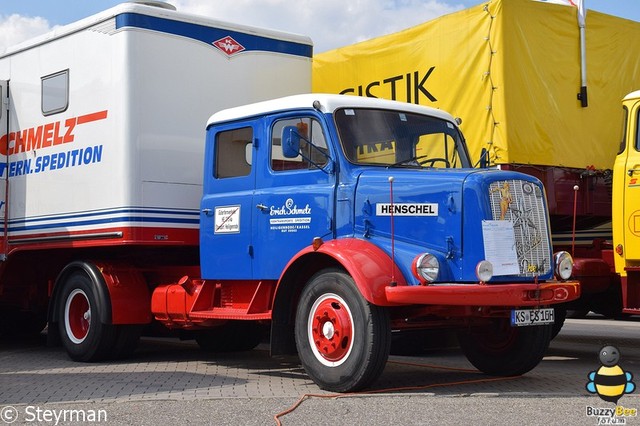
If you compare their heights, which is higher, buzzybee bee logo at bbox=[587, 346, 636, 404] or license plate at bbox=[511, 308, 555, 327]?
license plate at bbox=[511, 308, 555, 327]

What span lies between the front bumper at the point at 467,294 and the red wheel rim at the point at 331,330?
60 cm

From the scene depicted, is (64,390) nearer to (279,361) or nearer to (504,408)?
(279,361)

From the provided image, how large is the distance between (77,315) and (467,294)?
18.4 ft

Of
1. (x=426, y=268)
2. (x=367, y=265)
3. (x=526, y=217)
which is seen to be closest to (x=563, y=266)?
(x=526, y=217)

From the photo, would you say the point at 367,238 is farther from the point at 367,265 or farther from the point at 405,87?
the point at 405,87

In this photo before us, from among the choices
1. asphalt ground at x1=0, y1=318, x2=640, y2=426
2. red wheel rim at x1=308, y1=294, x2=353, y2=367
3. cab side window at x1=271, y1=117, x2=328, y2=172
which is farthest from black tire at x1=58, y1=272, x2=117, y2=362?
red wheel rim at x1=308, y1=294, x2=353, y2=367

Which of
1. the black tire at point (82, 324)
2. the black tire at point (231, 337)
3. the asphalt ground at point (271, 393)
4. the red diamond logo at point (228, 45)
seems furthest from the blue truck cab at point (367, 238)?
the black tire at point (231, 337)

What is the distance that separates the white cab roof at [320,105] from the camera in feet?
30.5

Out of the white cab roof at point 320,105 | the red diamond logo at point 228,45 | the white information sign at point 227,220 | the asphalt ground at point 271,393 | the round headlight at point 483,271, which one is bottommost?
A: the asphalt ground at point 271,393

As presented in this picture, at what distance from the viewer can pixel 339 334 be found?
8391 mm

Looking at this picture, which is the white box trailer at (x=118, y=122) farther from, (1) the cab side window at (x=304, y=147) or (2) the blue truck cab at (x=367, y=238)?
(1) the cab side window at (x=304, y=147)

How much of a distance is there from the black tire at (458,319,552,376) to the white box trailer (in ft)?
11.2

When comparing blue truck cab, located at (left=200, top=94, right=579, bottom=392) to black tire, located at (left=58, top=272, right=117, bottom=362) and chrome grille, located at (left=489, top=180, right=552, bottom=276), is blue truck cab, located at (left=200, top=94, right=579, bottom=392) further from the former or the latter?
black tire, located at (left=58, top=272, right=117, bottom=362)

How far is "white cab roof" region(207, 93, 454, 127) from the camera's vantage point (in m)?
9.30
